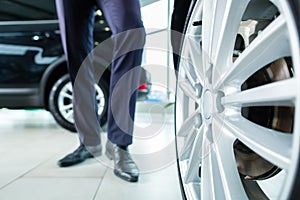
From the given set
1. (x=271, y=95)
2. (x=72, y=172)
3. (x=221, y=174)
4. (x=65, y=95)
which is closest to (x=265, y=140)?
(x=271, y=95)

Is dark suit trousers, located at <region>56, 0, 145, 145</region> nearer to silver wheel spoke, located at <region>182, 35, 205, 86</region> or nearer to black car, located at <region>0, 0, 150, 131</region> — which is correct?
silver wheel spoke, located at <region>182, 35, 205, 86</region>

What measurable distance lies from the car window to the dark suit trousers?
105cm

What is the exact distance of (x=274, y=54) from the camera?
0.46 meters

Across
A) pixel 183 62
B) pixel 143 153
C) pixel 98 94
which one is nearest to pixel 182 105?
pixel 183 62

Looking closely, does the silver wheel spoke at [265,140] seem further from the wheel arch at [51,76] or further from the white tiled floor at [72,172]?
the wheel arch at [51,76]

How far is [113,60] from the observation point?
1166 millimetres

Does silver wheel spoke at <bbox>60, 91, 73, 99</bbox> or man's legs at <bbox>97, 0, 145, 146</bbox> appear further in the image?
silver wheel spoke at <bbox>60, 91, 73, 99</bbox>

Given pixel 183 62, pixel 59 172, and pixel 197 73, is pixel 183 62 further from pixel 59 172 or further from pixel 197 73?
pixel 59 172

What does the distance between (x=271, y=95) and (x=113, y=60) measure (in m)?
0.84

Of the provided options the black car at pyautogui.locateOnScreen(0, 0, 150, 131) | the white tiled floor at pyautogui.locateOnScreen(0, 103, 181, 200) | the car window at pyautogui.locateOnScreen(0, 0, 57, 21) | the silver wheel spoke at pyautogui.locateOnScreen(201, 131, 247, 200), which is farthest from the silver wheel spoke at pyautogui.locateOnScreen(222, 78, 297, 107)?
the car window at pyautogui.locateOnScreen(0, 0, 57, 21)

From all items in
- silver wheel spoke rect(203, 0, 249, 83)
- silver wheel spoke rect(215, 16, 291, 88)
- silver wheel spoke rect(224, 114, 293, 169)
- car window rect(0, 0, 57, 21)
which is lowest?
silver wheel spoke rect(224, 114, 293, 169)

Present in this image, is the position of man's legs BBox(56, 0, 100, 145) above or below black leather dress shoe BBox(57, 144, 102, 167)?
above

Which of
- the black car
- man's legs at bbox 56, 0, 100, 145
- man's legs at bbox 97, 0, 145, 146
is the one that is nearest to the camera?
man's legs at bbox 97, 0, 145, 146

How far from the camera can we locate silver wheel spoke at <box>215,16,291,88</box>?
41 cm
